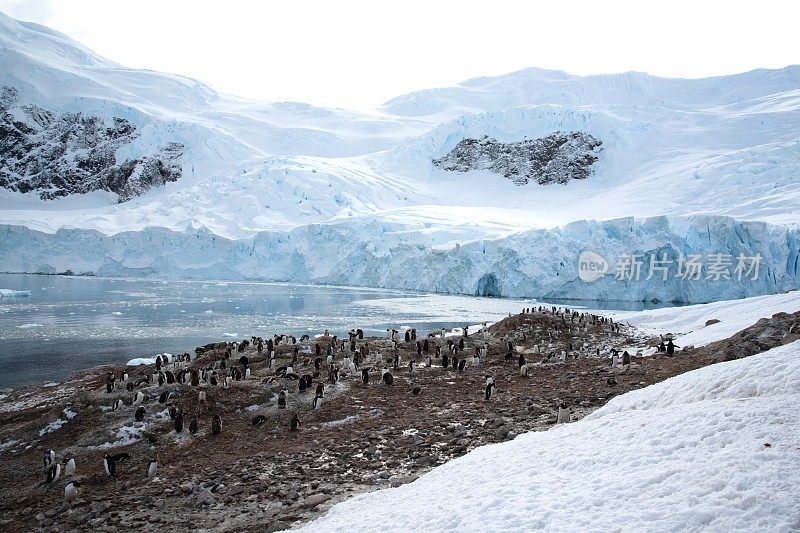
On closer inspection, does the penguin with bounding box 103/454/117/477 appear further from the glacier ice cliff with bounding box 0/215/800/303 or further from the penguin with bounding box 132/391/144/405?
the glacier ice cliff with bounding box 0/215/800/303

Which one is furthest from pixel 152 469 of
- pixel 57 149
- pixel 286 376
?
pixel 57 149

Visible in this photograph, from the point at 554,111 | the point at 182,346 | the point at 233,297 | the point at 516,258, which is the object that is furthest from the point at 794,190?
the point at 182,346

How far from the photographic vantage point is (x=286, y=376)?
12461mm

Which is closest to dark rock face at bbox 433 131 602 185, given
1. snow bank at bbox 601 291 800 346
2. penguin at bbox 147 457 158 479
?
snow bank at bbox 601 291 800 346

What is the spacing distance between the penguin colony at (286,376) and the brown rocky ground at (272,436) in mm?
72

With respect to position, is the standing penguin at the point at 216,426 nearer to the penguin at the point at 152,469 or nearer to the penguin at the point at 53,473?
the penguin at the point at 152,469

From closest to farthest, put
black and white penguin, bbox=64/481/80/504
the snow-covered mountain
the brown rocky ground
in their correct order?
the brown rocky ground, black and white penguin, bbox=64/481/80/504, the snow-covered mountain

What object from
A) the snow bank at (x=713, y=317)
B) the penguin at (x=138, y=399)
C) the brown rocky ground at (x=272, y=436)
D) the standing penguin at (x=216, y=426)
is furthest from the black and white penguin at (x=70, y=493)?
the snow bank at (x=713, y=317)

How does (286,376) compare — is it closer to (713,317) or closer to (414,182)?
(713,317)

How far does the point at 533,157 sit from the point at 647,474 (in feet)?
256

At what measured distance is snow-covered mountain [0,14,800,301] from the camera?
4143cm

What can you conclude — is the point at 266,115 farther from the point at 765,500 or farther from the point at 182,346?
the point at 765,500

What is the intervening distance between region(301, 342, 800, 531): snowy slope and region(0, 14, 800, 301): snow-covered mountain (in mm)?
35889

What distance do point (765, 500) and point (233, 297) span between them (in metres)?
37.6
